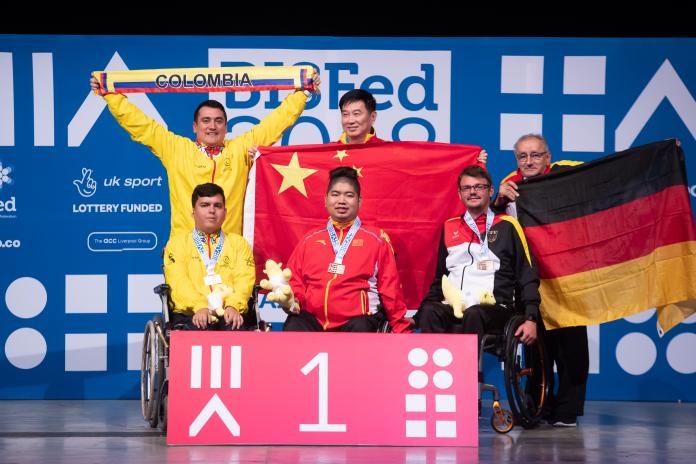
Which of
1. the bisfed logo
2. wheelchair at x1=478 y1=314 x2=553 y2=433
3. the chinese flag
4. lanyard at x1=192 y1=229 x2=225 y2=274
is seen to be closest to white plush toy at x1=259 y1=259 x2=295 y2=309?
lanyard at x1=192 y1=229 x2=225 y2=274

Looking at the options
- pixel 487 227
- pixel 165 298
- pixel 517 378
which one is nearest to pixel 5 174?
pixel 165 298

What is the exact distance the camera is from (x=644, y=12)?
244 inches

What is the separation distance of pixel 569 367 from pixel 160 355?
6.75 ft

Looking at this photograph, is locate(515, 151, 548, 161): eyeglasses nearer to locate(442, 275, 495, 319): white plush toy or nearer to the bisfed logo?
locate(442, 275, 495, 319): white plush toy

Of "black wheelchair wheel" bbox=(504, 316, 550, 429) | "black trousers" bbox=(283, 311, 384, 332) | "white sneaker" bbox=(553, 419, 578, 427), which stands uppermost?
"black trousers" bbox=(283, 311, 384, 332)

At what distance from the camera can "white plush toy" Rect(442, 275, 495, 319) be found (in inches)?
181

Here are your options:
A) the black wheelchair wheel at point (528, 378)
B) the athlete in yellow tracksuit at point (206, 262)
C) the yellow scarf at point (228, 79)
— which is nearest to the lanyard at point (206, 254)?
the athlete in yellow tracksuit at point (206, 262)

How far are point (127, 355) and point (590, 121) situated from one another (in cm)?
320

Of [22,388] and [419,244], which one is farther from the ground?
[419,244]

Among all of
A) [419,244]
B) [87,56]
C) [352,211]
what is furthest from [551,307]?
[87,56]

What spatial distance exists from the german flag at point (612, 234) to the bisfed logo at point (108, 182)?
A: 7.59 ft

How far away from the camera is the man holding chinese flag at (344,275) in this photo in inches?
180

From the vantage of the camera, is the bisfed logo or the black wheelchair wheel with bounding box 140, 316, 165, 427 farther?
the bisfed logo

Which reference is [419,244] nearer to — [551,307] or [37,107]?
[551,307]
